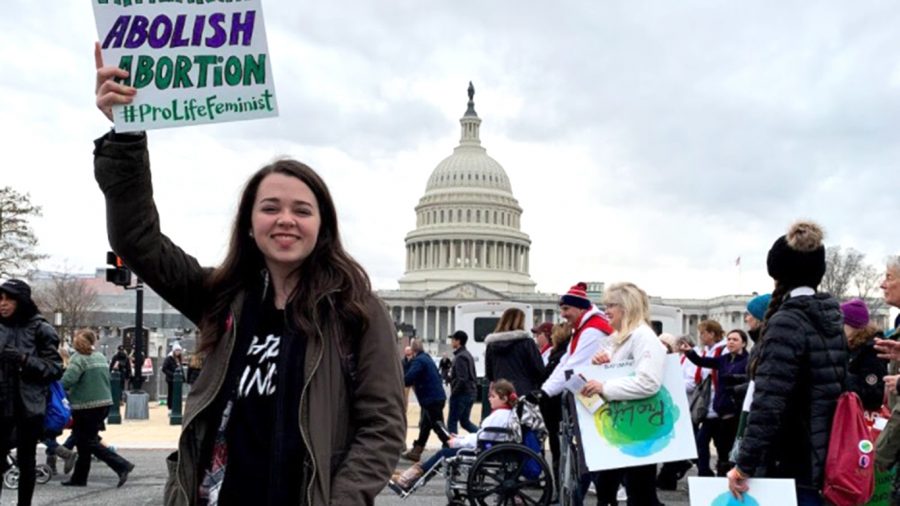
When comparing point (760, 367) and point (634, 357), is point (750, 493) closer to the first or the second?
point (760, 367)

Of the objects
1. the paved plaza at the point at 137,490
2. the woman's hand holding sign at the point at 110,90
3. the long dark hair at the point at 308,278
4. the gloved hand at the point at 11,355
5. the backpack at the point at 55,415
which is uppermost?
the woman's hand holding sign at the point at 110,90

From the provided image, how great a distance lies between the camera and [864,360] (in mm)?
6742

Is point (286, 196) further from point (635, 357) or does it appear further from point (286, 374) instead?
point (635, 357)

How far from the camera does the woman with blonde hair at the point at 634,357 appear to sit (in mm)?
7148

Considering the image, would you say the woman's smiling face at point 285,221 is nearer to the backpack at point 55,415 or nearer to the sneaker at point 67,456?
the backpack at point 55,415

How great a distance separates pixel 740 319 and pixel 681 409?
114087 millimetres

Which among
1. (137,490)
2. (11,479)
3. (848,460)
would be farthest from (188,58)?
(11,479)

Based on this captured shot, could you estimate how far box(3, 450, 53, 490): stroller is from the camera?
430 inches

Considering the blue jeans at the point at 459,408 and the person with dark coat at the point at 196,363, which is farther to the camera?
the blue jeans at the point at 459,408

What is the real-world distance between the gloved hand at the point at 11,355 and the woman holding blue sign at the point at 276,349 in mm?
5508

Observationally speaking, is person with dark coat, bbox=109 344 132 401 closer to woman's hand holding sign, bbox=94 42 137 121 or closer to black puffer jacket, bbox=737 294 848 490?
black puffer jacket, bbox=737 294 848 490

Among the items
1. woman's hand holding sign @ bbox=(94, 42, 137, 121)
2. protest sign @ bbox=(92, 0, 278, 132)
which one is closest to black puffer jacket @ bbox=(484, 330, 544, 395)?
protest sign @ bbox=(92, 0, 278, 132)

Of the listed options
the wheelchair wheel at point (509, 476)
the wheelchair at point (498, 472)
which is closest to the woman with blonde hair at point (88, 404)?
the wheelchair at point (498, 472)

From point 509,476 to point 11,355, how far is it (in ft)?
13.6
